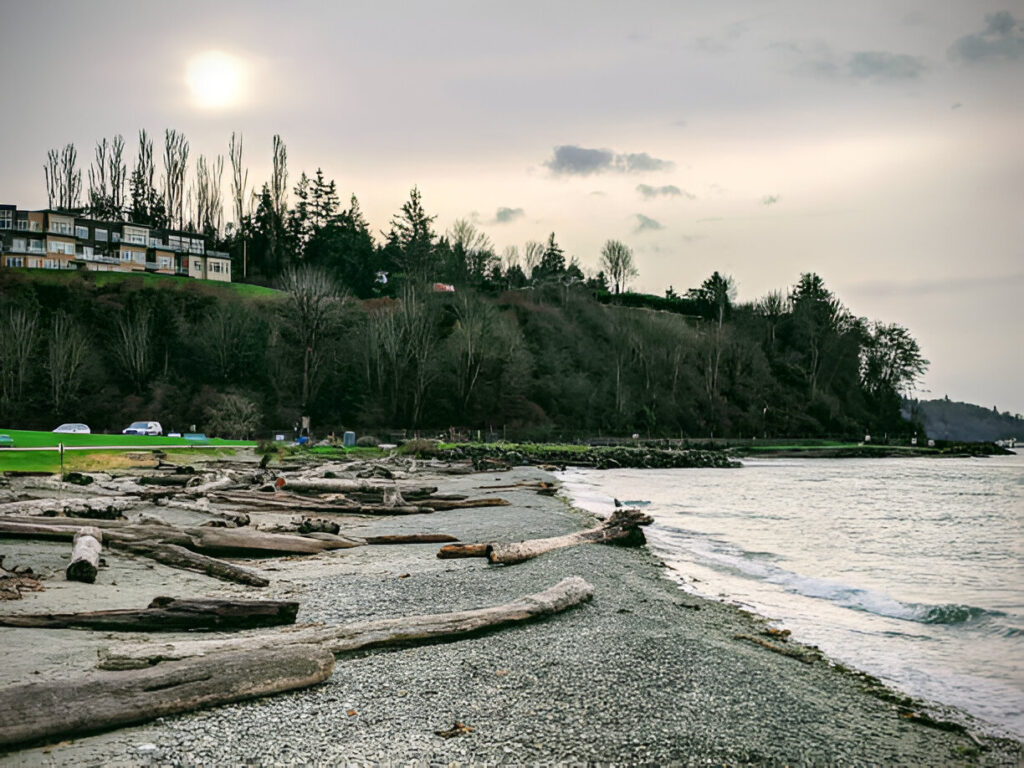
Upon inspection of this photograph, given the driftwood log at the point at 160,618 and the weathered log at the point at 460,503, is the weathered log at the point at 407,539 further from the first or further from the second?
the driftwood log at the point at 160,618

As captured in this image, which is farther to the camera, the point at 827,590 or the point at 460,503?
the point at 460,503

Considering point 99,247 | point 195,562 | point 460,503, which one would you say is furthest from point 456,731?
point 99,247

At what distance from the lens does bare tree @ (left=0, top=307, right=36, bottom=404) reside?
5950 cm

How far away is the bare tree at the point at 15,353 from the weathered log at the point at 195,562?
6106 cm

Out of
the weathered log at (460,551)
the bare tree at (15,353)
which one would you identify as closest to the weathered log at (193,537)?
the weathered log at (460,551)

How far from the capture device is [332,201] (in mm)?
113688

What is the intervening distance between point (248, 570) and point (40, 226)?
117 m

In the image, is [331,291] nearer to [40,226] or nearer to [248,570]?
[40,226]

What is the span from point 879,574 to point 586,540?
626 cm

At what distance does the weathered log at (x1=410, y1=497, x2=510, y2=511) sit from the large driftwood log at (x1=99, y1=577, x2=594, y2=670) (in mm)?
11454

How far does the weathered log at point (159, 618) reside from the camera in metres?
6.59

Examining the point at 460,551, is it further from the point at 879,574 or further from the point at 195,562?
the point at 879,574

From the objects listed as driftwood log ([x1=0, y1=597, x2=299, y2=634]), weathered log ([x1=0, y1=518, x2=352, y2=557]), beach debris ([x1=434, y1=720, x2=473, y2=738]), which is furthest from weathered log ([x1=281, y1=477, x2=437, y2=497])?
beach debris ([x1=434, y1=720, x2=473, y2=738])

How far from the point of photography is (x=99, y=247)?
341ft
